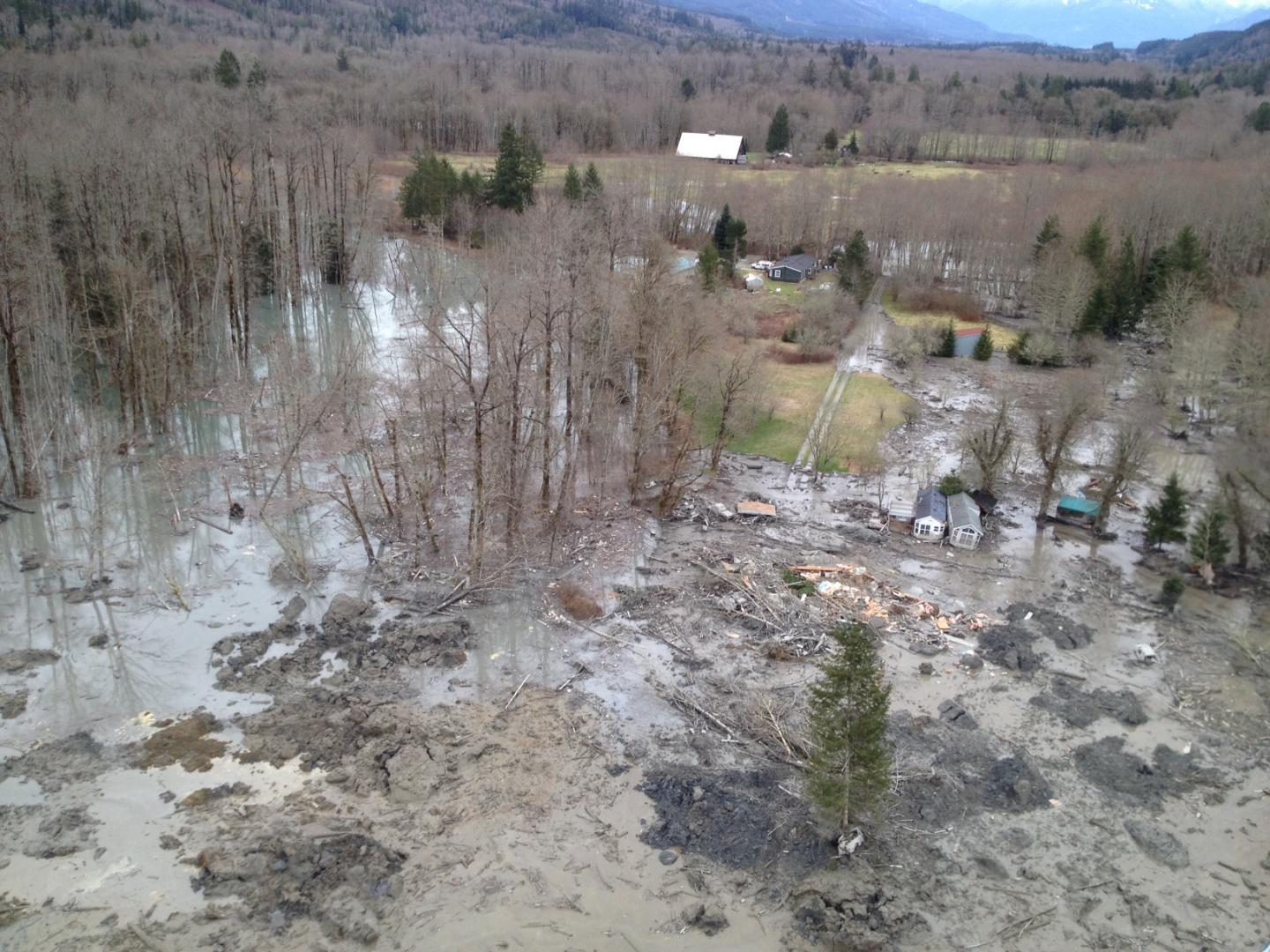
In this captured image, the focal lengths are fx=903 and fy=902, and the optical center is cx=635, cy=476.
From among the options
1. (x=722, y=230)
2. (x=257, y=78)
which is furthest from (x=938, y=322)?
(x=257, y=78)

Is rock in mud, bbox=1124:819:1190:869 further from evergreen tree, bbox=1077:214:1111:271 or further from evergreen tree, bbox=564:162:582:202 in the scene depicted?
evergreen tree, bbox=564:162:582:202

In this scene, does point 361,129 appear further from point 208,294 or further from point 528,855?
point 528,855

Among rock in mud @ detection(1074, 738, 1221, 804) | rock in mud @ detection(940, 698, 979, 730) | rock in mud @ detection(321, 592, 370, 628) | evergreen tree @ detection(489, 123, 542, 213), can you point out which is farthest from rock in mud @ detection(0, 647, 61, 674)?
evergreen tree @ detection(489, 123, 542, 213)

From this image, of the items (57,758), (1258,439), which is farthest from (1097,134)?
(57,758)

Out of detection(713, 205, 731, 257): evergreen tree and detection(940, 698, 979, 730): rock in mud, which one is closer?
detection(940, 698, 979, 730): rock in mud

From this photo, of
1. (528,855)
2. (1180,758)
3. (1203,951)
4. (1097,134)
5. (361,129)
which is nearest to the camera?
(1203,951)
